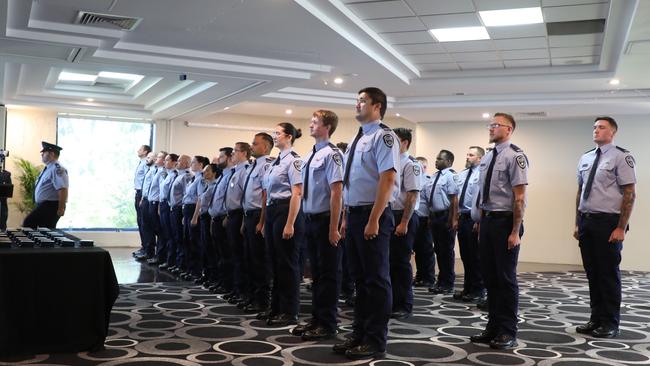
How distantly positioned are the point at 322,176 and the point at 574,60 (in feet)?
15.9

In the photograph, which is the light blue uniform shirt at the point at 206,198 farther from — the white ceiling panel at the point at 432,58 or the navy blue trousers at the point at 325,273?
the white ceiling panel at the point at 432,58

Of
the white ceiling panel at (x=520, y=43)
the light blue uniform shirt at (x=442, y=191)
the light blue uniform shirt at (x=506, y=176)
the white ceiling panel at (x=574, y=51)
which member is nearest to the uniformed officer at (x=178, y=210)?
the light blue uniform shirt at (x=442, y=191)

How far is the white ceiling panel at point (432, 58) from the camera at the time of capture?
788 cm

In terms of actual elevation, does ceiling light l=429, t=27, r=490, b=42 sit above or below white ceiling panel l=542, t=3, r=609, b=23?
above

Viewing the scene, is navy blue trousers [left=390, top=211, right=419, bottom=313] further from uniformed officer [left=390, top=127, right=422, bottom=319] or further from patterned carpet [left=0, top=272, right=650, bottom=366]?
patterned carpet [left=0, top=272, right=650, bottom=366]

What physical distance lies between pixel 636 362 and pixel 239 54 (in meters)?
5.21

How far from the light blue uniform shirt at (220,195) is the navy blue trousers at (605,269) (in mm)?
3376

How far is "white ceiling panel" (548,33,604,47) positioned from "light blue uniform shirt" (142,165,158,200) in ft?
18.9

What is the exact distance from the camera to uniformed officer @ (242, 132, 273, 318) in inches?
215

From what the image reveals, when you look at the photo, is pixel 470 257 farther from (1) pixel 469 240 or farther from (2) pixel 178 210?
(2) pixel 178 210

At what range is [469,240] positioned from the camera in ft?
22.0

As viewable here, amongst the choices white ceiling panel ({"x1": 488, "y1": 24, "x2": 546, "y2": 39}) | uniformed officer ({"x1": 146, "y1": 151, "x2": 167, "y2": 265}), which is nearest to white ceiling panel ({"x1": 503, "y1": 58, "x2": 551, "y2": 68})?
white ceiling panel ({"x1": 488, "y1": 24, "x2": 546, "y2": 39})

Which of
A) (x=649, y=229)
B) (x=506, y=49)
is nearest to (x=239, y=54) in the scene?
(x=506, y=49)

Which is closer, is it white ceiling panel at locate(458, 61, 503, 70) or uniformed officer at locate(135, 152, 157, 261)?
white ceiling panel at locate(458, 61, 503, 70)
